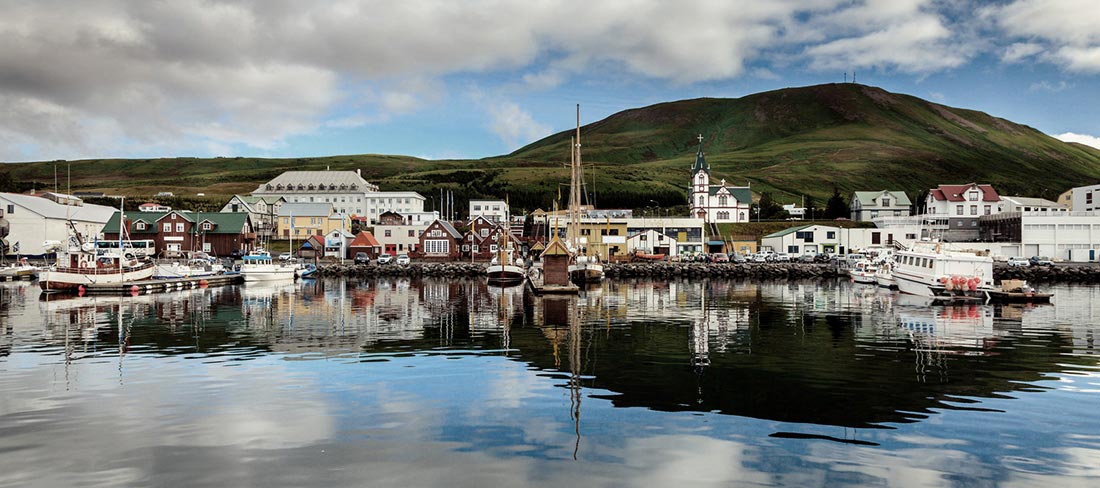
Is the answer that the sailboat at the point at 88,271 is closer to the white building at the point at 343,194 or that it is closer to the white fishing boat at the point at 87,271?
the white fishing boat at the point at 87,271

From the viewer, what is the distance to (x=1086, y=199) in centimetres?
11531

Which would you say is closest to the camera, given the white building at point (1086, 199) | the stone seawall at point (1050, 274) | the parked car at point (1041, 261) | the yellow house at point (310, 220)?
the stone seawall at point (1050, 274)

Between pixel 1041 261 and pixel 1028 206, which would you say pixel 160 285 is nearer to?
pixel 1041 261

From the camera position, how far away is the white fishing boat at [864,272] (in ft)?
208

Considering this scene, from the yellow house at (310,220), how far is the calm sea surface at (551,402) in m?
75.8

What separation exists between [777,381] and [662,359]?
4.44 metres

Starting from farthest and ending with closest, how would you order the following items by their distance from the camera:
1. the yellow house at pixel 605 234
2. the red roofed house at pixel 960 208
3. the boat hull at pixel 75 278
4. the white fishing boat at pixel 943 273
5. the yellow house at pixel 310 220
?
the yellow house at pixel 310 220 → the red roofed house at pixel 960 208 → the yellow house at pixel 605 234 → the boat hull at pixel 75 278 → the white fishing boat at pixel 943 273

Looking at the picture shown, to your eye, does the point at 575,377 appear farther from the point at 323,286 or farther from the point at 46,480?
the point at 323,286

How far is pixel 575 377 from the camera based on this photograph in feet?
64.3

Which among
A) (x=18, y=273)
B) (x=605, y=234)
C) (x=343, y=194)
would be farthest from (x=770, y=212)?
(x=18, y=273)

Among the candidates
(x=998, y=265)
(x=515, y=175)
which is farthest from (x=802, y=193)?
(x=998, y=265)

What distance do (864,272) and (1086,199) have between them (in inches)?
2989

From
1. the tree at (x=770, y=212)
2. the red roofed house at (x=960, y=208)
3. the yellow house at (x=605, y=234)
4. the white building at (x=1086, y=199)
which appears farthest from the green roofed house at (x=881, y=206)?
the yellow house at (x=605, y=234)

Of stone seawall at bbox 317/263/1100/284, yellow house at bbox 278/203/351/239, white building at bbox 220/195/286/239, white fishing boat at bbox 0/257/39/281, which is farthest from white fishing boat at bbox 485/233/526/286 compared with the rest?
white building at bbox 220/195/286/239
